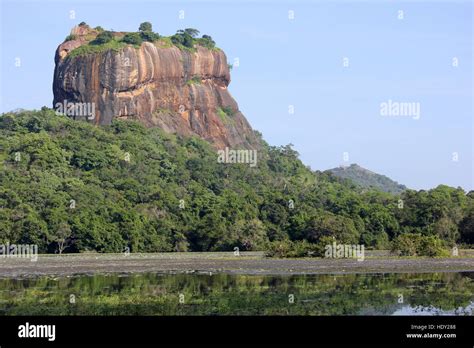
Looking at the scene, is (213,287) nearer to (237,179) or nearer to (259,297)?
(259,297)

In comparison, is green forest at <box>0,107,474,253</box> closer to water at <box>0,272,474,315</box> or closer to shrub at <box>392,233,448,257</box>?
shrub at <box>392,233,448,257</box>

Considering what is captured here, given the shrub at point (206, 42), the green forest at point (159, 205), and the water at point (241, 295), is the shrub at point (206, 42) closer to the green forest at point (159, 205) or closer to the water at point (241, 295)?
the green forest at point (159, 205)

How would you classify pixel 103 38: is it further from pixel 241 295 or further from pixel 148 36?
pixel 241 295

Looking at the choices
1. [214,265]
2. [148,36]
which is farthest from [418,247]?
[148,36]

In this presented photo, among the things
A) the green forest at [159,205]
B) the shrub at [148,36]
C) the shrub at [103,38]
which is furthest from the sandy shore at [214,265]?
the shrub at [148,36]

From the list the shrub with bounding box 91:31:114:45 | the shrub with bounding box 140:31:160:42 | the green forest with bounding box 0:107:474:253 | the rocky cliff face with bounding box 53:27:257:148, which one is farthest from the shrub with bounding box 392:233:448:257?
the shrub with bounding box 140:31:160:42
